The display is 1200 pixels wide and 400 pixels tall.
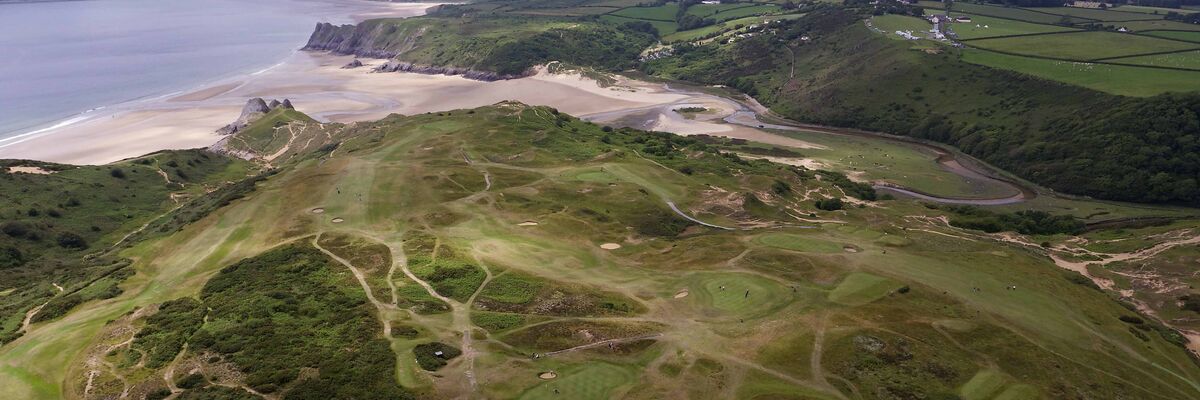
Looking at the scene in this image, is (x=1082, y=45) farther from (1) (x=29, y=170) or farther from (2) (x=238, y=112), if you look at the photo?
(1) (x=29, y=170)

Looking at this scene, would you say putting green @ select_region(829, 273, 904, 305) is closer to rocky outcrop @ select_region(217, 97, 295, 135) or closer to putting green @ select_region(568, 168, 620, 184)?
putting green @ select_region(568, 168, 620, 184)

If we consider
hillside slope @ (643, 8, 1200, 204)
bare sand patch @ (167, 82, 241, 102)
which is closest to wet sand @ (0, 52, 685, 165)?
bare sand patch @ (167, 82, 241, 102)

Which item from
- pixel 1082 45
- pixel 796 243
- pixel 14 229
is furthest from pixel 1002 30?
pixel 14 229

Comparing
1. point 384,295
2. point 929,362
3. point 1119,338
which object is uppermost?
point 384,295

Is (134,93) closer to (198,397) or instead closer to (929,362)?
(198,397)

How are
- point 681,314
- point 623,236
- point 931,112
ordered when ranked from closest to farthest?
point 681,314 → point 623,236 → point 931,112

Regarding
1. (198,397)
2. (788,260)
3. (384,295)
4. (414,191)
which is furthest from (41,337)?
(788,260)
